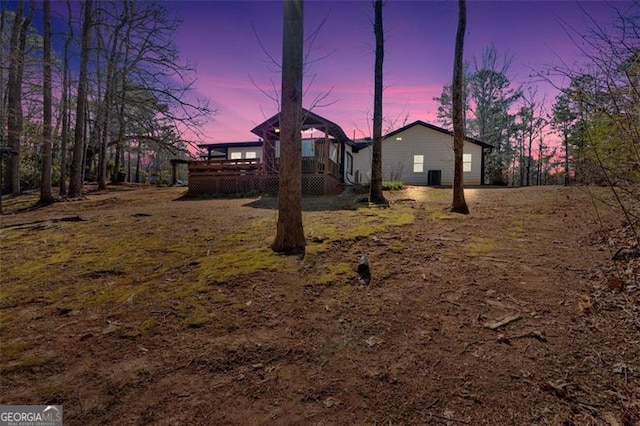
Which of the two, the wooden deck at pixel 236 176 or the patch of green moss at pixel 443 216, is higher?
the wooden deck at pixel 236 176

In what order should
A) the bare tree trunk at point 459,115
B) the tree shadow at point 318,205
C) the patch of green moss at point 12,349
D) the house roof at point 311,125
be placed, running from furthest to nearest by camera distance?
the house roof at point 311,125 → the tree shadow at point 318,205 → the bare tree trunk at point 459,115 → the patch of green moss at point 12,349

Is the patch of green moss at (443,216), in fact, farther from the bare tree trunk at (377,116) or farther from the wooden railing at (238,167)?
the wooden railing at (238,167)

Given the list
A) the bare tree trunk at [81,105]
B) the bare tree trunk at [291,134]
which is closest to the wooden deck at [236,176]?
the bare tree trunk at [81,105]

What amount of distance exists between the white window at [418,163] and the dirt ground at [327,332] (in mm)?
17324

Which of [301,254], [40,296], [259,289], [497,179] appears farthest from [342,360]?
[497,179]

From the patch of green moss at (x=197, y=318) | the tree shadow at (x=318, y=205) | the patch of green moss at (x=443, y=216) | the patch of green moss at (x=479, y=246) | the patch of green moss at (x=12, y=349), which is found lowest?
the patch of green moss at (x=12, y=349)

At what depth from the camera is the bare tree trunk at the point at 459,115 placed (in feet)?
27.5

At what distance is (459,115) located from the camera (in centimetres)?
841

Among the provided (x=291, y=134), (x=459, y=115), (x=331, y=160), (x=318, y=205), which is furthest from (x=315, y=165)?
(x=291, y=134)

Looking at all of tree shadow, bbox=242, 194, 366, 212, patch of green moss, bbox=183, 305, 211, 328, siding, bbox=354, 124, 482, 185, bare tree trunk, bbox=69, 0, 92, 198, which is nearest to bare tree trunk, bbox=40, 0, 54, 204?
bare tree trunk, bbox=69, 0, 92, 198

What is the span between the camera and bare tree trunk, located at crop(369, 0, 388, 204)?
1064 centimetres

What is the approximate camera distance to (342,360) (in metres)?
2.59

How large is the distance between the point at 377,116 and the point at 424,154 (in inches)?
503

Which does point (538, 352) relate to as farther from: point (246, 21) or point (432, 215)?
point (246, 21)
